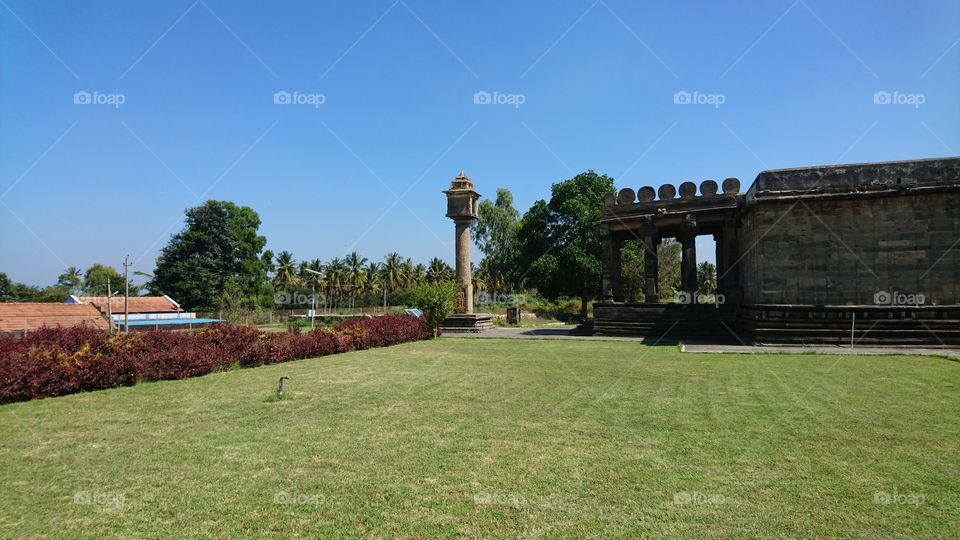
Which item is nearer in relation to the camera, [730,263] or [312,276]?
[730,263]

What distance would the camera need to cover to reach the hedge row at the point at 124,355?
8.38m

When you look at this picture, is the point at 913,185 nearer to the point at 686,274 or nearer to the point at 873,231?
the point at 873,231

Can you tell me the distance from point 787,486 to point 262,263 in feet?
192

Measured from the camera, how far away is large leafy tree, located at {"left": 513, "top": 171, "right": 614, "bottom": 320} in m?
29.9

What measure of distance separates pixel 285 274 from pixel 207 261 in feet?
51.8

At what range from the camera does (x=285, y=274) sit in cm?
6556

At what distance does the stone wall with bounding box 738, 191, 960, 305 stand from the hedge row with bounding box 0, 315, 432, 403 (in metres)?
14.2

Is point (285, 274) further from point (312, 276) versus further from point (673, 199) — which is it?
point (673, 199)
